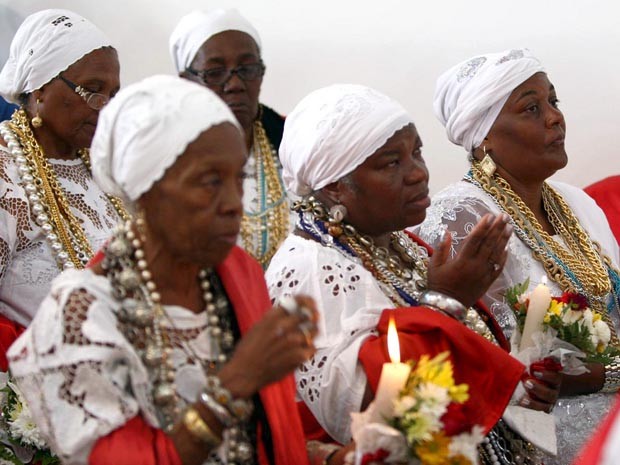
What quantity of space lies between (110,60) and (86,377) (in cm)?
173

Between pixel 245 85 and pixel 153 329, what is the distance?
5.92 ft

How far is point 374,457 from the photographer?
1.96 metres

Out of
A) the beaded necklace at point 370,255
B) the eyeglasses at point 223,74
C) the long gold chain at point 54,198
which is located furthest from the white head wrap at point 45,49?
the beaded necklace at point 370,255

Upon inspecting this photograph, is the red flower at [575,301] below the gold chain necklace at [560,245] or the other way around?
the other way around

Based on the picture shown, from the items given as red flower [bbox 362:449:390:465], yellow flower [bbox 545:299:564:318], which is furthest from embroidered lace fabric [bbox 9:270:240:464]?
yellow flower [bbox 545:299:564:318]

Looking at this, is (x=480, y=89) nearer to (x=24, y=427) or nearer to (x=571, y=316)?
(x=571, y=316)

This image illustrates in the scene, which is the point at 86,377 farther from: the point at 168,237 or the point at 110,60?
the point at 110,60

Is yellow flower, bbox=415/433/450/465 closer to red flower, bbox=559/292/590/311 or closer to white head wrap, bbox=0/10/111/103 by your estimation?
red flower, bbox=559/292/590/311

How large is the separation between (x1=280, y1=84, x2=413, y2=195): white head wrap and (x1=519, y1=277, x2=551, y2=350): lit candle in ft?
1.79

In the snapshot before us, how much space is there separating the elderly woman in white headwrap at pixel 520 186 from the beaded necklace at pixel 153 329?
4.36 ft

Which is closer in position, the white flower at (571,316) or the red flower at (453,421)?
the red flower at (453,421)

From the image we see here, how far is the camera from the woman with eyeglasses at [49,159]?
3.05 m

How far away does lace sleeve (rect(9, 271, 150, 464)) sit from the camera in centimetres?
186

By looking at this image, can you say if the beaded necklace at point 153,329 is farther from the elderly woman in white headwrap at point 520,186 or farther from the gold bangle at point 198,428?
the elderly woman in white headwrap at point 520,186
